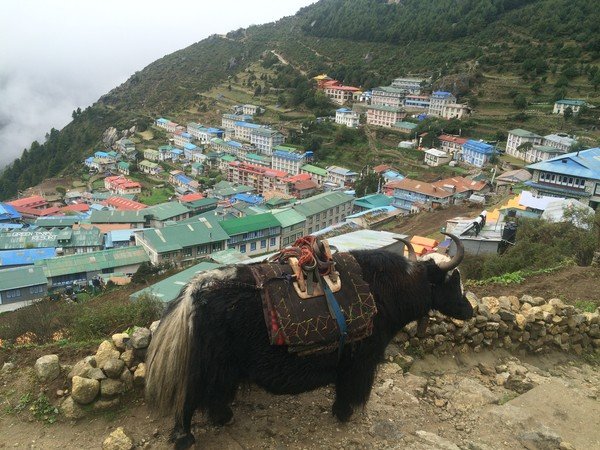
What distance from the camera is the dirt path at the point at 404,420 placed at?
3.01m

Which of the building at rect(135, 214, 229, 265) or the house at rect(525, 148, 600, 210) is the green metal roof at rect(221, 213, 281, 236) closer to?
the building at rect(135, 214, 229, 265)

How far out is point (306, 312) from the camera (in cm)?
284

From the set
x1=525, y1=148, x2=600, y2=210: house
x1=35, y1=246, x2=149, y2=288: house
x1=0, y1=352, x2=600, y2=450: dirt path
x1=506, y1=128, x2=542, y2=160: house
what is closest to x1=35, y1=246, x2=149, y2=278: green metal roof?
x1=35, y1=246, x2=149, y2=288: house

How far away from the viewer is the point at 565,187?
20938 mm

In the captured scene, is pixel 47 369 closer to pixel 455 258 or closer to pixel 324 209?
pixel 455 258

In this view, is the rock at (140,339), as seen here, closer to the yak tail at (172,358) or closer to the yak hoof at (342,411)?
the yak tail at (172,358)

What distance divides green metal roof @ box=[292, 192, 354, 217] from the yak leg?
28.8 meters

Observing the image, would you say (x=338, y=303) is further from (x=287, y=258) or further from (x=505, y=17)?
(x=505, y=17)

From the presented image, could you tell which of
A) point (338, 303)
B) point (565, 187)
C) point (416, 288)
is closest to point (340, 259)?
point (338, 303)

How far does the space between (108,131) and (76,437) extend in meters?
75.3

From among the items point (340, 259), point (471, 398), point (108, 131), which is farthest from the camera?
point (108, 131)

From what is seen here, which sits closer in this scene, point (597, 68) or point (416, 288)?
point (416, 288)

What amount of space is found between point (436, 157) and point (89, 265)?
30.6m

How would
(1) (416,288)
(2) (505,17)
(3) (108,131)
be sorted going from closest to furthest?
(1) (416,288) < (2) (505,17) < (3) (108,131)
